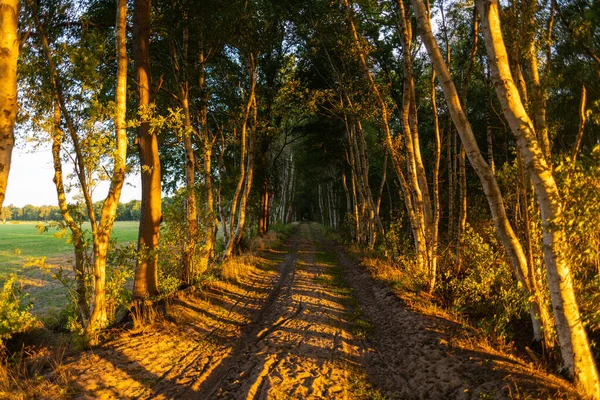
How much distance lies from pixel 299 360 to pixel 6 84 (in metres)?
5.52

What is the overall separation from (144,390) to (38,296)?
12063 millimetres

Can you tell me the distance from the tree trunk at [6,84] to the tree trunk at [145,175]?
4.18 m

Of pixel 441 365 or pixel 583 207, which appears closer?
pixel 583 207

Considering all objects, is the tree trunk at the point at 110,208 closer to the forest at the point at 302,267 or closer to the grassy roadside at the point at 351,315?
the forest at the point at 302,267

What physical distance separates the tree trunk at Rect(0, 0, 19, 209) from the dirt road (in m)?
2.92

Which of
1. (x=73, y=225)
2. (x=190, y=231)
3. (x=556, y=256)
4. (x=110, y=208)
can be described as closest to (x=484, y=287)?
(x=556, y=256)

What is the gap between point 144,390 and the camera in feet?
15.6

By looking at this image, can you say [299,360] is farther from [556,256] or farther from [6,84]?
[6,84]

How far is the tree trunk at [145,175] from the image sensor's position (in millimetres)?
8258

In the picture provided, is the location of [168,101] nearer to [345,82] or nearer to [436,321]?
[345,82]

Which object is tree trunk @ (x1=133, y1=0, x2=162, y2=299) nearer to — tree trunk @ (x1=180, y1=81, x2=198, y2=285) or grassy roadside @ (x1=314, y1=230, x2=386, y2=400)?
tree trunk @ (x1=180, y1=81, x2=198, y2=285)

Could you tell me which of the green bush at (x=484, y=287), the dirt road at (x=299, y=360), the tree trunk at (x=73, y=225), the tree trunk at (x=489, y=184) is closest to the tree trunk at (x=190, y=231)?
the dirt road at (x=299, y=360)

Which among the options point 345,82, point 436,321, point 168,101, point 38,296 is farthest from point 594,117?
point 38,296

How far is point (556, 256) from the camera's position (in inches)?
161
